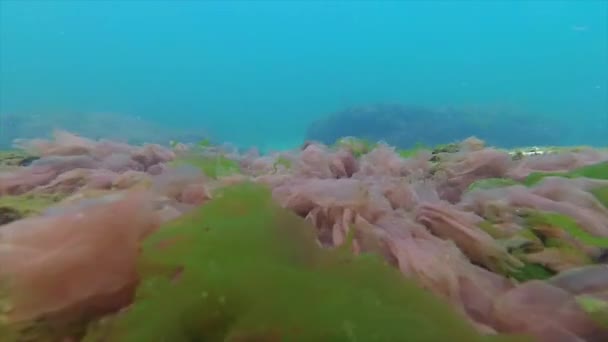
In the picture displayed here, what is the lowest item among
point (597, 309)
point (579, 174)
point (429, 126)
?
point (429, 126)

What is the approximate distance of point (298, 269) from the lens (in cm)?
109

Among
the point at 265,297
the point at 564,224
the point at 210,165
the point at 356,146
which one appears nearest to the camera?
the point at 265,297

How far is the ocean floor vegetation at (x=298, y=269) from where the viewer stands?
3.34 feet

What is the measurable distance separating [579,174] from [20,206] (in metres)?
2.22

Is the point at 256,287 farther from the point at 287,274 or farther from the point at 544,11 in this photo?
the point at 544,11

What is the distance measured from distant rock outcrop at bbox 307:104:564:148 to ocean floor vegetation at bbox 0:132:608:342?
1949cm

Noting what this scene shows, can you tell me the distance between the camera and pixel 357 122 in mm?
23328

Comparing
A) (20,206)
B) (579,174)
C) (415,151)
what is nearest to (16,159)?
(20,206)

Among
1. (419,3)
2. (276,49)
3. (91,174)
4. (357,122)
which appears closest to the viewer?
(91,174)

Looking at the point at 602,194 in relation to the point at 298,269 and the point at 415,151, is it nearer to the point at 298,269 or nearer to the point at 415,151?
the point at 298,269

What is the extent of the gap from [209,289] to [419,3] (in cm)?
11353

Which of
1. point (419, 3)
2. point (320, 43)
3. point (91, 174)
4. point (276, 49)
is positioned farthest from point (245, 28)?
point (91, 174)

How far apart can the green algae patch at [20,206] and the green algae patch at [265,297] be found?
764 mm

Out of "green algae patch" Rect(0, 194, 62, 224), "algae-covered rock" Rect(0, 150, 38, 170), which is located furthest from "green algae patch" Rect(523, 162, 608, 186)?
"algae-covered rock" Rect(0, 150, 38, 170)
